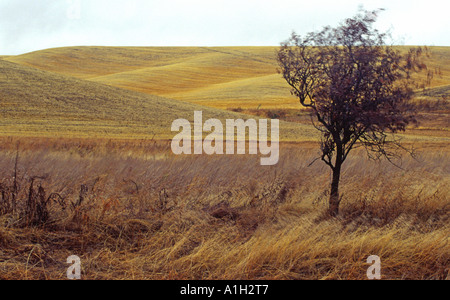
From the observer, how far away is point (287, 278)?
4832 mm

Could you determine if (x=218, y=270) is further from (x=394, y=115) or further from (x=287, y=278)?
(x=394, y=115)

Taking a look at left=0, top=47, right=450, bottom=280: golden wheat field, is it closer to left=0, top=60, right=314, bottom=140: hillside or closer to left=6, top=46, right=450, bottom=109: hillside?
left=0, top=60, right=314, bottom=140: hillside

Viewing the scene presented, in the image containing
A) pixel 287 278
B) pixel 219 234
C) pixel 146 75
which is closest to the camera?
pixel 287 278

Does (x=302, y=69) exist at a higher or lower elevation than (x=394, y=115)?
higher

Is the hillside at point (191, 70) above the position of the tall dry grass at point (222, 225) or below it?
above

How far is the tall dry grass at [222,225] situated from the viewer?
197 inches

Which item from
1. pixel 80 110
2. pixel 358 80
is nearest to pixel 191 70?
pixel 80 110

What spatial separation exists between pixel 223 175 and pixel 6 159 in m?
5.01

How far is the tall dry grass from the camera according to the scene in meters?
5.02

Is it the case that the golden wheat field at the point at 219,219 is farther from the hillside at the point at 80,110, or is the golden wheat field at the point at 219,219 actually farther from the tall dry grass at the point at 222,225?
the hillside at the point at 80,110

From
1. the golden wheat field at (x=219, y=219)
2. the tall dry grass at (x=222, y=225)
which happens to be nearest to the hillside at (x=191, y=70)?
the golden wheat field at (x=219, y=219)

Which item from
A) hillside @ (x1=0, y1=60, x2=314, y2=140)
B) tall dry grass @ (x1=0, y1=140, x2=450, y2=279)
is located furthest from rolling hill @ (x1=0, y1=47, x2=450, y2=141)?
tall dry grass @ (x1=0, y1=140, x2=450, y2=279)

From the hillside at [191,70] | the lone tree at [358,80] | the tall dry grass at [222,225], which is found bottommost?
the tall dry grass at [222,225]
